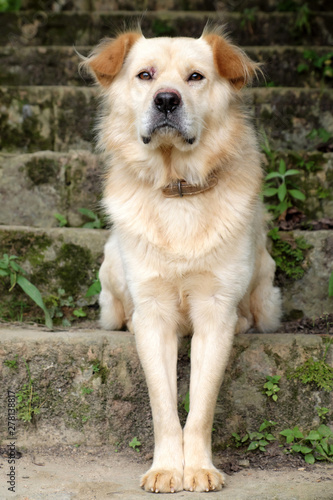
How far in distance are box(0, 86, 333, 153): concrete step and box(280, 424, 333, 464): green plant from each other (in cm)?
232

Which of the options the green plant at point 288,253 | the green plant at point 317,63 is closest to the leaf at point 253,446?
the green plant at point 288,253

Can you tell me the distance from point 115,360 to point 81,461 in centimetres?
47

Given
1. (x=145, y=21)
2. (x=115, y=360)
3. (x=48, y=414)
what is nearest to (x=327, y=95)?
(x=145, y=21)

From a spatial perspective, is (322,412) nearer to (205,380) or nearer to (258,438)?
(258,438)

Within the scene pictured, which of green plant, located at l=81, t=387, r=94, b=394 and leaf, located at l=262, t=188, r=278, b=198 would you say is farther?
leaf, located at l=262, t=188, r=278, b=198

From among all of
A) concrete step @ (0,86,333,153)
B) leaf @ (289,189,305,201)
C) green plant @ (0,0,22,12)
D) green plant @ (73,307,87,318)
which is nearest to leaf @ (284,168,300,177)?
leaf @ (289,189,305,201)

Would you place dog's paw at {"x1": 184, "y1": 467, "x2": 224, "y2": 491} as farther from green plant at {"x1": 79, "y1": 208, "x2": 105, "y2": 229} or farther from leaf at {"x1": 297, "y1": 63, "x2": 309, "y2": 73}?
leaf at {"x1": 297, "y1": 63, "x2": 309, "y2": 73}

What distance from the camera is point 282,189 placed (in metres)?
3.85

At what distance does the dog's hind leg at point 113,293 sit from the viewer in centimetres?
323

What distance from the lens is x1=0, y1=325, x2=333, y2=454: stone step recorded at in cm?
284

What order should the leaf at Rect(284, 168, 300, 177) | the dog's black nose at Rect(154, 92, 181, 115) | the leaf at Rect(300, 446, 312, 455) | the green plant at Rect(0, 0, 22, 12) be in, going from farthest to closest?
the green plant at Rect(0, 0, 22, 12), the leaf at Rect(284, 168, 300, 177), the leaf at Rect(300, 446, 312, 455), the dog's black nose at Rect(154, 92, 181, 115)

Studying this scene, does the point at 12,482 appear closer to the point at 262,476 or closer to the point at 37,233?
the point at 262,476

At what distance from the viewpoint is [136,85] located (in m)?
2.88

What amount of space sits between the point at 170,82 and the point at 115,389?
4.63 ft
